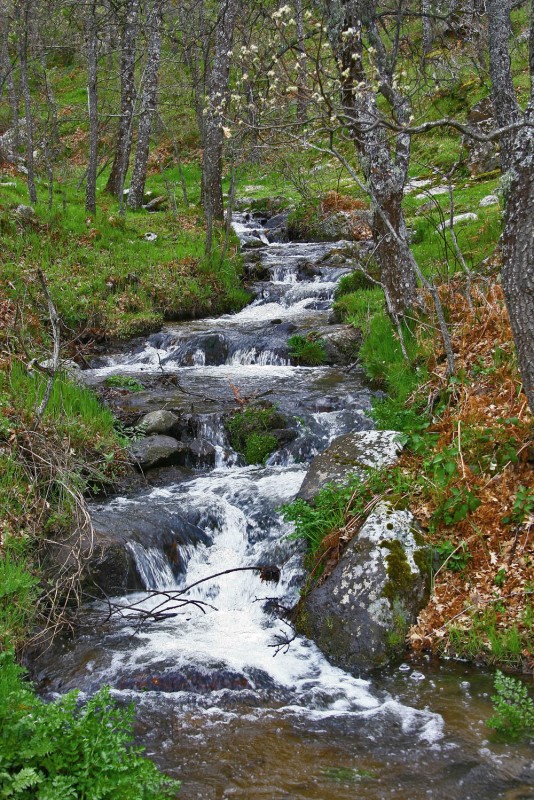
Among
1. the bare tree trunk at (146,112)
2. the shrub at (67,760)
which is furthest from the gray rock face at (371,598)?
the bare tree trunk at (146,112)

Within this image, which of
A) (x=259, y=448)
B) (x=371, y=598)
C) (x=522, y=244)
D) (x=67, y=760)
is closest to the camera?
(x=67, y=760)

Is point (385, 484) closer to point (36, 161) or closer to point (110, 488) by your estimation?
point (110, 488)

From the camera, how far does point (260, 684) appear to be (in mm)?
4508

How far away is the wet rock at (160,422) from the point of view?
26.9ft

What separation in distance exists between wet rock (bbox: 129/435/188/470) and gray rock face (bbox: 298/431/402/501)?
6.96ft

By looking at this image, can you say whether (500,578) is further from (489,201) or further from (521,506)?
(489,201)

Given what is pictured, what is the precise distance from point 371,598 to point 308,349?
21.9ft

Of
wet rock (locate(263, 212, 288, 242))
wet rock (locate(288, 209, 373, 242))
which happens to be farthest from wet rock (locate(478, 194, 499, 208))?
wet rock (locate(263, 212, 288, 242))

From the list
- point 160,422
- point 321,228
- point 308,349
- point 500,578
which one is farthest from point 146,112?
point 500,578

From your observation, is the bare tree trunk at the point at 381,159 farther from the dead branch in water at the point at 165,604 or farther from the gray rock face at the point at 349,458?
the dead branch in water at the point at 165,604

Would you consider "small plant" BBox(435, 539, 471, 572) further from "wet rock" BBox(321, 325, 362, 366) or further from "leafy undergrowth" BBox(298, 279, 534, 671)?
"wet rock" BBox(321, 325, 362, 366)

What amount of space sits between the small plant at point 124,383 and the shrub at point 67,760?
679 cm

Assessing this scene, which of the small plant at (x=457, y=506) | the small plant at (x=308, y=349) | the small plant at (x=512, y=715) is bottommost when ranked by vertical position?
the small plant at (x=512, y=715)

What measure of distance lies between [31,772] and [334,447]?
4388mm
